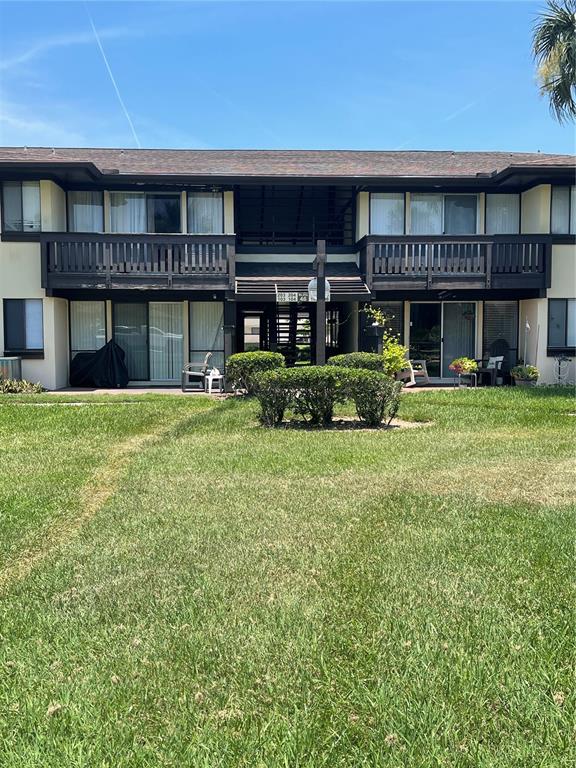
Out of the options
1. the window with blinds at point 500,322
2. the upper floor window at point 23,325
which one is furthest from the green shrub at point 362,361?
the upper floor window at point 23,325

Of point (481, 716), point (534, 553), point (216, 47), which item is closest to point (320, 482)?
point (534, 553)

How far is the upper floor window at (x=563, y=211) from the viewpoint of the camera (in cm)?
1720

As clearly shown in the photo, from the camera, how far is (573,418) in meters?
10.7

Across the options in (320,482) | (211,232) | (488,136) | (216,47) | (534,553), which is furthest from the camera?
(488,136)

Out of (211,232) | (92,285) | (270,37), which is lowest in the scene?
(92,285)

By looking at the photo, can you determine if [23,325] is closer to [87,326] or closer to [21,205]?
[87,326]

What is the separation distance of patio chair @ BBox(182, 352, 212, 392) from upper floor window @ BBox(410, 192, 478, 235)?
23.1ft

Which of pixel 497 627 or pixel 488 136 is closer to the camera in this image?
pixel 497 627

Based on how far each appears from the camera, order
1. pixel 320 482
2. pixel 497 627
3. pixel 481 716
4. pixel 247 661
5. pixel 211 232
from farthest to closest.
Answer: pixel 211 232 → pixel 320 482 → pixel 497 627 → pixel 247 661 → pixel 481 716

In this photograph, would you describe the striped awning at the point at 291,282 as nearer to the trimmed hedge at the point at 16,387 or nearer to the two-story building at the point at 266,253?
the two-story building at the point at 266,253

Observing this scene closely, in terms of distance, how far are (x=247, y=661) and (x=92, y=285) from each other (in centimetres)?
1442

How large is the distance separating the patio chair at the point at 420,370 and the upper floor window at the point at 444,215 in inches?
148

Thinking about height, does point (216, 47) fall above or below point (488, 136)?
below

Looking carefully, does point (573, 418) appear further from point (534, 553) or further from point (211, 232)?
point (211, 232)
